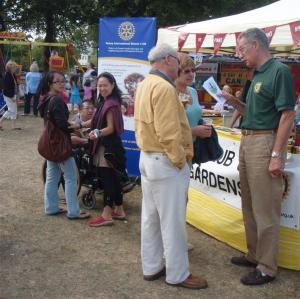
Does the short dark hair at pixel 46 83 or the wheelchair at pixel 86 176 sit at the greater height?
Answer: the short dark hair at pixel 46 83

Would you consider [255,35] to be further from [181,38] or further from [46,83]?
[46,83]

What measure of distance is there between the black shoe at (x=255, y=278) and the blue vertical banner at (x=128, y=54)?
10.4ft

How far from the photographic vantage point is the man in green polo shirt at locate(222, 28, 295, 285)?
340 cm

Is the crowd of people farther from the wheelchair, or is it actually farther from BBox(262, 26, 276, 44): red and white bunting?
the wheelchair

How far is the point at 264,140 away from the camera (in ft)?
11.6

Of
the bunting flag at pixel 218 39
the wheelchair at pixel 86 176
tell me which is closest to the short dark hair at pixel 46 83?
the wheelchair at pixel 86 176

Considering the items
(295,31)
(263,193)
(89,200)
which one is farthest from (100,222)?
(295,31)

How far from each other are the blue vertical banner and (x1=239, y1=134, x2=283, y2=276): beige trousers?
3.05 m

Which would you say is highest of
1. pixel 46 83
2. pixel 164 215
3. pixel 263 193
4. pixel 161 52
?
pixel 161 52

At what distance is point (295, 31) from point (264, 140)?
4.22 feet

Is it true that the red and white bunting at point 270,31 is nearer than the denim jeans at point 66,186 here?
Yes

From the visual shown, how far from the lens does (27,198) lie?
19.7ft

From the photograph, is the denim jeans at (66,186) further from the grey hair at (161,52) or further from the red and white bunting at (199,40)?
the grey hair at (161,52)

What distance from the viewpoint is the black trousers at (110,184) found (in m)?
4.98
